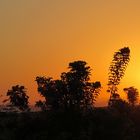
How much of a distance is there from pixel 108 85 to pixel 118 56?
750cm

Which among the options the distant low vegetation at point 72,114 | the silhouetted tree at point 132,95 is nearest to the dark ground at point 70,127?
the distant low vegetation at point 72,114

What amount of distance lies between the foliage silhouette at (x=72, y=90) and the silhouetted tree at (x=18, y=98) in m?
5.95

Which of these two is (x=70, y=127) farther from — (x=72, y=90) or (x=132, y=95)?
(x=132, y=95)

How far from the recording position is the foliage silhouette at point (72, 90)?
124938 mm

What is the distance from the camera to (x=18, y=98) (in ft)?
436

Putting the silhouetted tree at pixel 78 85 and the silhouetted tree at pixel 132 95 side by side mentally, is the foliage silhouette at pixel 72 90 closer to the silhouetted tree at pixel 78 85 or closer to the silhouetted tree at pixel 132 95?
the silhouetted tree at pixel 78 85

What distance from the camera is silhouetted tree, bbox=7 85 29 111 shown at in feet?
434

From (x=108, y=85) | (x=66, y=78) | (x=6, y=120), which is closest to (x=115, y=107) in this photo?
(x=108, y=85)

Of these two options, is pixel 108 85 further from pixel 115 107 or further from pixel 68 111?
pixel 68 111

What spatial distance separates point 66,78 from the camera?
127m

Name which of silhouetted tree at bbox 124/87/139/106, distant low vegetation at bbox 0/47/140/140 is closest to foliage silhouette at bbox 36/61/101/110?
distant low vegetation at bbox 0/47/140/140

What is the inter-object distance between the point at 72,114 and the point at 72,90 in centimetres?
761

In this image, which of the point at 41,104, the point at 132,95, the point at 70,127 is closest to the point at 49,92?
the point at 41,104

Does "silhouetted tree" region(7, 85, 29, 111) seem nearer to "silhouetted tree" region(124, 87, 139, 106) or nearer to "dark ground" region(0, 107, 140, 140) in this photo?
"dark ground" region(0, 107, 140, 140)
